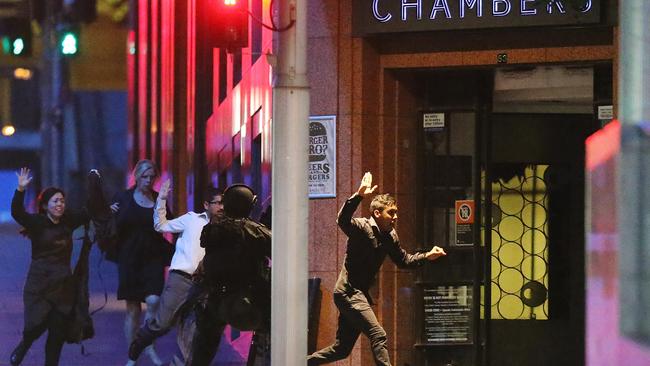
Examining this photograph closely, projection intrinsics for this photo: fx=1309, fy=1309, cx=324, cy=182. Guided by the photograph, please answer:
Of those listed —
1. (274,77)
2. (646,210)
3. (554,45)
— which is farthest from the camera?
(554,45)

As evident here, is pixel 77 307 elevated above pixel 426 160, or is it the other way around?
pixel 426 160

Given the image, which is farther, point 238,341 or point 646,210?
point 238,341

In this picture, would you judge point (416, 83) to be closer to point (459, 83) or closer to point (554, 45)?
Answer: point (459, 83)

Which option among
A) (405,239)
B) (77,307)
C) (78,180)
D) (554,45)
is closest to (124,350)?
(77,307)

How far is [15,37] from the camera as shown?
1249 centimetres

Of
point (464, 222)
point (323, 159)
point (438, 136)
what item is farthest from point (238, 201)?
point (464, 222)

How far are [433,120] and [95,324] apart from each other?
12.3 feet

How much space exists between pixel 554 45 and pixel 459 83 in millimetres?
982

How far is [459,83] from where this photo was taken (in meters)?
12.0

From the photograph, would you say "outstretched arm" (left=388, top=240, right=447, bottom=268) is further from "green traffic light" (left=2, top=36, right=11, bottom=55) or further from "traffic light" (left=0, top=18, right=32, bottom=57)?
"green traffic light" (left=2, top=36, right=11, bottom=55)

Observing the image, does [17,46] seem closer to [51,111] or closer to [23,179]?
[51,111]

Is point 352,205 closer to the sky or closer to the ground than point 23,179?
closer to the ground

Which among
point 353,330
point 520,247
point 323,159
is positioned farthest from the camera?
point 520,247

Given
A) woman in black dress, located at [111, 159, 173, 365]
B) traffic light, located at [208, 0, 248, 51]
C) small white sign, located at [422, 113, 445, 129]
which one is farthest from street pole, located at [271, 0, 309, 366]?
woman in black dress, located at [111, 159, 173, 365]
